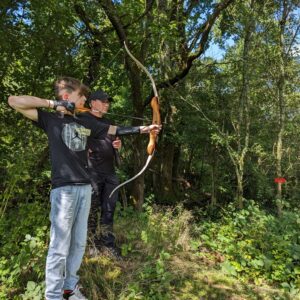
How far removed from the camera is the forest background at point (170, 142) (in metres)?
3.41

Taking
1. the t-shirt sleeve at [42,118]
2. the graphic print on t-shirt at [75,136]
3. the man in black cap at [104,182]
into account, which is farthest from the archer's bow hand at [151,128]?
the t-shirt sleeve at [42,118]

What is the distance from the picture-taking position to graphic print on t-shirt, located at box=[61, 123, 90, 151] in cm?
249

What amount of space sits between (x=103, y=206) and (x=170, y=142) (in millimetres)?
5567

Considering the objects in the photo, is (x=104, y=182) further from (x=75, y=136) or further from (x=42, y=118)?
(x=42, y=118)

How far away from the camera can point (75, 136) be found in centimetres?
253

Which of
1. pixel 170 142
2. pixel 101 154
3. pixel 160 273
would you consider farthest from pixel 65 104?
pixel 170 142

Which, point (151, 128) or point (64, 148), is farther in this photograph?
point (151, 128)

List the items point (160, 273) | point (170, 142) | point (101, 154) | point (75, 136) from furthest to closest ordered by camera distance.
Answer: point (170, 142), point (101, 154), point (160, 273), point (75, 136)

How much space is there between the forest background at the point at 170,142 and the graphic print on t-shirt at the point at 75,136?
0.97 m

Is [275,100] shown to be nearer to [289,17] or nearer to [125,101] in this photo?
[289,17]

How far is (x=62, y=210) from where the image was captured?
2.40 metres

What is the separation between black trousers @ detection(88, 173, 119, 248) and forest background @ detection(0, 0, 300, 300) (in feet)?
0.83

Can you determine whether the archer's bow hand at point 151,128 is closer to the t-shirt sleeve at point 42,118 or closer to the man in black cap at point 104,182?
the man in black cap at point 104,182

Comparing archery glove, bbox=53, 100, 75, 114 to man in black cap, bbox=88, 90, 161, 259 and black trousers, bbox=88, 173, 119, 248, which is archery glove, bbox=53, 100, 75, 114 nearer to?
man in black cap, bbox=88, 90, 161, 259
